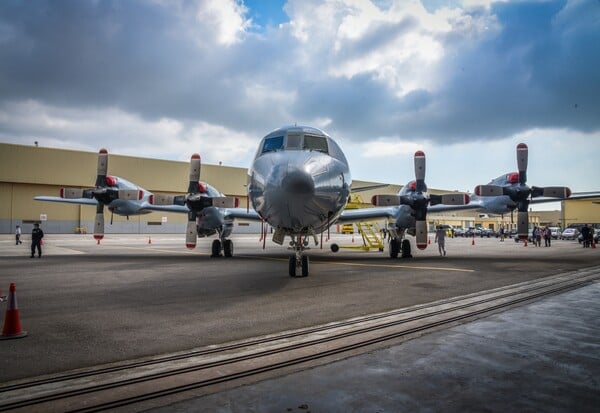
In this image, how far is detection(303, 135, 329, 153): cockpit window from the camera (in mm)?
10828

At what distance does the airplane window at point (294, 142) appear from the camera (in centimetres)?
1068

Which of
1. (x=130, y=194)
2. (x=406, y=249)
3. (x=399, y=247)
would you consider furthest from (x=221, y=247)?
(x=406, y=249)

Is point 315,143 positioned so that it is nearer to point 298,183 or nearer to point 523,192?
point 298,183

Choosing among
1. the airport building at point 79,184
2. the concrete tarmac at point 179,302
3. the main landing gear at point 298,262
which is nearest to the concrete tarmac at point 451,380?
the concrete tarmac at point 179,302

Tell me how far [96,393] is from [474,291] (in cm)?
807

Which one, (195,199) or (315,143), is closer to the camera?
(315,143)

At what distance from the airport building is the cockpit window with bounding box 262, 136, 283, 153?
3855 centimetres

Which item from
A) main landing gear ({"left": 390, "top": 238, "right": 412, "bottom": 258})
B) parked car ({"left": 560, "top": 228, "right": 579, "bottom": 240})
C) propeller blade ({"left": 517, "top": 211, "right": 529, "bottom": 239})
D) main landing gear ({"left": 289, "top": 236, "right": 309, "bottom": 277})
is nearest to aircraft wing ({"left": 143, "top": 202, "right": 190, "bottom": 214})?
main landing gear ({"left": 289, "top": 236, "right": 309, "bottom": 277})

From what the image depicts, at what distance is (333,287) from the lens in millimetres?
9797

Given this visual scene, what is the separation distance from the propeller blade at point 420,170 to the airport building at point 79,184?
30.2m

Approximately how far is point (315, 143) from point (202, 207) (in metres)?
8.82

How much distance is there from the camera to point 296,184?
8.89 meters

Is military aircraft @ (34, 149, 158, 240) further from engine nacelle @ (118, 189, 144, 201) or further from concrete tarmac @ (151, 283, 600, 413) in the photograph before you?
concrete tarmac @ (151, 283, 600, 413)

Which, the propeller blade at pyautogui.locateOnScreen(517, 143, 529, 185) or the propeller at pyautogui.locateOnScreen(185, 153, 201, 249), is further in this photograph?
the propeller blade at pyautogui.locateOnScreen(517, 143, 529, 185)
